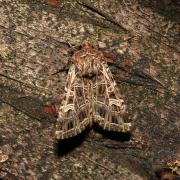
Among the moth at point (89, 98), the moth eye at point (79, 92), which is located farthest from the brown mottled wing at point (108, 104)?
the moth eye at point (79, 92)

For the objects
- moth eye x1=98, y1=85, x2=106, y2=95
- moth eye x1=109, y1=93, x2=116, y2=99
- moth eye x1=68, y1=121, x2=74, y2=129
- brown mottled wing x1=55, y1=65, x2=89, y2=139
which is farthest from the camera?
moth eye x1=98, y1=85, x2=106, y2=95

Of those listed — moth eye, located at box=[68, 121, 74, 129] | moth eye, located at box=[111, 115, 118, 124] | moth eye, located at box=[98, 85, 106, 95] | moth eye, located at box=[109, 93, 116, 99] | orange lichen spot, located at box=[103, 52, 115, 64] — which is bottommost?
moth eye, located at box=[68, 121, 74, 129]

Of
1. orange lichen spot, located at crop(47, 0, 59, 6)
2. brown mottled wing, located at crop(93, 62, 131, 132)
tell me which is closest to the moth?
brown mottled wing, located at crop(93, 62, 131, 132)

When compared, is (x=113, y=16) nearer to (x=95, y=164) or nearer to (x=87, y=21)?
(x=87, y=21)

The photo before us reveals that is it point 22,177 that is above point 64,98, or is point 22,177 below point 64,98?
below

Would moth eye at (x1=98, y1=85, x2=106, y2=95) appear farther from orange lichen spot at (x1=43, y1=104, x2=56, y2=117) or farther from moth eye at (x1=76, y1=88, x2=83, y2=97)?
orange lichen spot at (x1=43, y1=104, x2=56, y2=117)

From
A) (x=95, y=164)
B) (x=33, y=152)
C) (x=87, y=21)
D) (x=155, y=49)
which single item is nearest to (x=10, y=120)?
(x=33, y=152)

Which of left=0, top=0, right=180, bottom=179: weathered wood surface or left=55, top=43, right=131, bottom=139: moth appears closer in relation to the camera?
left=0, top=0, right=180, bottom=179: weathered wood surface

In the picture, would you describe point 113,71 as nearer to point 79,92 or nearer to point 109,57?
point 109,57
